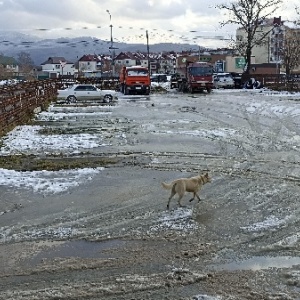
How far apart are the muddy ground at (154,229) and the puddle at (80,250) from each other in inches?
0.5

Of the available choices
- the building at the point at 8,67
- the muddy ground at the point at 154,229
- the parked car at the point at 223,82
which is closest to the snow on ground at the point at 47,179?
the muddy ground at the point at 154,229

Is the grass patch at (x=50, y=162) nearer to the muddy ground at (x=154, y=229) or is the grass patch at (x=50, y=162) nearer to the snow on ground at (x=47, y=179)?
the muddy ground at (x=154, y=229)

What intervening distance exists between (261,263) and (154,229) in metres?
1.86

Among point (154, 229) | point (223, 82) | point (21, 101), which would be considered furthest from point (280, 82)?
point (154, 229)

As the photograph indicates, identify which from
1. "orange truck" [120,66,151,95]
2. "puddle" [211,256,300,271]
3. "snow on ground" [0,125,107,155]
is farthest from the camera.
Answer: "orange truck" [120,66,151,95]

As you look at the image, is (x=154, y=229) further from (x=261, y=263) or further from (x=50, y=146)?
(x=50, y=146)

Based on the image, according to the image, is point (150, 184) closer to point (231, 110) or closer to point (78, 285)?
point (78, 285)

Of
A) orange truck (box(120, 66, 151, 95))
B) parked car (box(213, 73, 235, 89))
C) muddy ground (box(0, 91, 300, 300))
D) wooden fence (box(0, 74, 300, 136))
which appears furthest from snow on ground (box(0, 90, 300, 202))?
parked car (box(213, 73, 235, 89))

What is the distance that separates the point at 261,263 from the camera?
6281mm

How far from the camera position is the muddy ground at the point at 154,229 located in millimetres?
5652

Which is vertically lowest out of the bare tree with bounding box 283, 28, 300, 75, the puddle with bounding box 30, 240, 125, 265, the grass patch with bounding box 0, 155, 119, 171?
the puddle with bounding box 30, 240, 125, 265

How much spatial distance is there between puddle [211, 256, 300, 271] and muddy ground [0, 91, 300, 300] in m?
0.01

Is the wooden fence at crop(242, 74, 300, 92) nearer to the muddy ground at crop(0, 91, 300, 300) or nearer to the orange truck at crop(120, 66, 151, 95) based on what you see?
the orange truck at crop(120, 66, 151, 95)

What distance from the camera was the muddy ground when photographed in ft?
18.5
